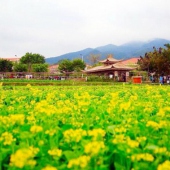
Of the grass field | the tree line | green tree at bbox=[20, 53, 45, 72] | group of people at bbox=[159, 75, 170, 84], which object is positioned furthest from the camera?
green tree at bbox=[20, 53, 45, 72]

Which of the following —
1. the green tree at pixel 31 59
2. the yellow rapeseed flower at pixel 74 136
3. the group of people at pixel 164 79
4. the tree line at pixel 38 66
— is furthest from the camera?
the green tree at pixel 31 59

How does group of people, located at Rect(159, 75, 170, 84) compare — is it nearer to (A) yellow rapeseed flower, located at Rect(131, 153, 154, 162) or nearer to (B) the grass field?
(B) the grass field

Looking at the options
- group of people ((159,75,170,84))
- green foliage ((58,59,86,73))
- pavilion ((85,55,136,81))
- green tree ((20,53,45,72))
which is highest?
green tree ((20,53,45,72))

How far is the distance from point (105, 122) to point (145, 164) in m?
1.27

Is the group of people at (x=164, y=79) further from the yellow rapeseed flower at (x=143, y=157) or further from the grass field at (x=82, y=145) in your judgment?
the yellow rapeseed flower at (x=143, y=157)

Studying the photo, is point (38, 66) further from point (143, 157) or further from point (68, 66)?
point (143, 157)

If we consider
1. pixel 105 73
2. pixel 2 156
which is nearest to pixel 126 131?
pixel 2 156

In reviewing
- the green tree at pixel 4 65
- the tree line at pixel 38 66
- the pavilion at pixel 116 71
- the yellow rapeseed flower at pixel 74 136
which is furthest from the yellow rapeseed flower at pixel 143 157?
the green tree at pixel 4 65

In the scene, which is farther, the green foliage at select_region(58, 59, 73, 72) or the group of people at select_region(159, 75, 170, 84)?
the green foliage at select_region(58, 59, 73, 72)

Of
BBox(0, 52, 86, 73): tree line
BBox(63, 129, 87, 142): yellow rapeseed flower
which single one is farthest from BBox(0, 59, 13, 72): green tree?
BBox(63, 129, 87, 142): yellow rapeseed flower

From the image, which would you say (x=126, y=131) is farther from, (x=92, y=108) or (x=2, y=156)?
(x=92, y=108)

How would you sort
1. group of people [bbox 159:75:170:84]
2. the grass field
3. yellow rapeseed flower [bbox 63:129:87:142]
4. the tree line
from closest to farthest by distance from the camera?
the grass field < yellow rapeseed flower [bbox 63:129:87:142] < group of people [bbox 159:75:170:84] < the tree line

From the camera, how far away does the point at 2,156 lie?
1.90 metres

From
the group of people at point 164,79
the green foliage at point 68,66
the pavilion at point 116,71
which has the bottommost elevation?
the group of people at point 164,79
